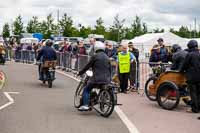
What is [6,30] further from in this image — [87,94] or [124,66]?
[87,94]

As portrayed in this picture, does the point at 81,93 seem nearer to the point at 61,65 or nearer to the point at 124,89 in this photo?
the point at 124,89

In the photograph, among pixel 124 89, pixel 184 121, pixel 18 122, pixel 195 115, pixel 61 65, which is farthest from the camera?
pixel 61 65

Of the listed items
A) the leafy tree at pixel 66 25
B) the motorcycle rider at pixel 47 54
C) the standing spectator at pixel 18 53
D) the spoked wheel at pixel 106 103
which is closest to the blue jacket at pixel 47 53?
the motorcycle rider at pixel 47 54

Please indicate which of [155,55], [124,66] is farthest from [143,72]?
[124,66]

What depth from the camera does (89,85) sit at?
38.7 feet

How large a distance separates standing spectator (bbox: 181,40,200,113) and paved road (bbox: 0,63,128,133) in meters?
2.17

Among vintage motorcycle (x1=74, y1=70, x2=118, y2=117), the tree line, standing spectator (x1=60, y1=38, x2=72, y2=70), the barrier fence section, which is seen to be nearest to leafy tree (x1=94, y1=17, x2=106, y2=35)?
the tree line

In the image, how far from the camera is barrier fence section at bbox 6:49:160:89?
58.4 ft

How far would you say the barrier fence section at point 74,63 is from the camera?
1781 centimetres

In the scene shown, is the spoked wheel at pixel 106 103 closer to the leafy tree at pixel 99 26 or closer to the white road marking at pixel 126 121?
the white road marking at pixel 126 121

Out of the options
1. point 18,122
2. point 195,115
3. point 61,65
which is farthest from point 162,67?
point 61,65

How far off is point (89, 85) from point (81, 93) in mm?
545

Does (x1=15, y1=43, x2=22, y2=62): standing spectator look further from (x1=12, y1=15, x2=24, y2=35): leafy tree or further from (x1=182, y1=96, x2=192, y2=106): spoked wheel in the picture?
(x1=12, y1=15, x2=24, y2=35): leafy tree

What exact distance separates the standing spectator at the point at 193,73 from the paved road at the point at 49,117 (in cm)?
217
